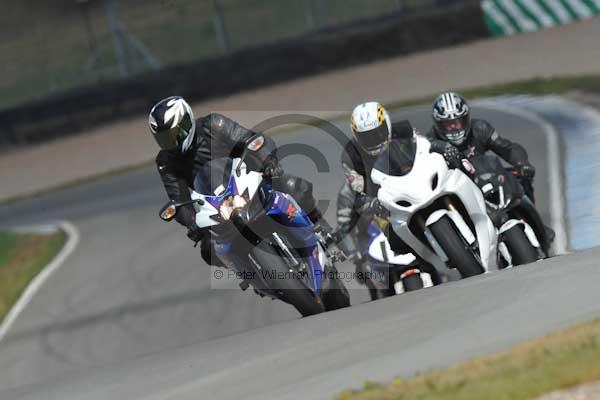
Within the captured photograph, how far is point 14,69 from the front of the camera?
22.0 meters

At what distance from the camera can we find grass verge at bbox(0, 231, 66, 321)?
12.0 m

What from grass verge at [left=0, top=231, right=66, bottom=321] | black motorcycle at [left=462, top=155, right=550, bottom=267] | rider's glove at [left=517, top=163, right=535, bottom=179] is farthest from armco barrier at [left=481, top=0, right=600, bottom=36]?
black motorcycle at [left=462, top=155, right=550, bottom=267]

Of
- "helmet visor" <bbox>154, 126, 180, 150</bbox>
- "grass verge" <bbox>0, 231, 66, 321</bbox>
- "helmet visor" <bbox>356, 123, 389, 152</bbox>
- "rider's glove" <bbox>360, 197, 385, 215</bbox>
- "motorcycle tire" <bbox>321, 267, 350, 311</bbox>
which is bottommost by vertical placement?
"grass verge" <bbox>0, 231, 66, 321</bbox>

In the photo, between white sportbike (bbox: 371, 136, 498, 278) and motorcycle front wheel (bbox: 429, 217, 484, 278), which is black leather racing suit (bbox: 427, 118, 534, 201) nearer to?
white sportbike (bbox: 371, 136, 498, 278)

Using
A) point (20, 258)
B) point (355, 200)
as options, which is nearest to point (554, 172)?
point (355, 200)

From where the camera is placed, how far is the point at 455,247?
709cm

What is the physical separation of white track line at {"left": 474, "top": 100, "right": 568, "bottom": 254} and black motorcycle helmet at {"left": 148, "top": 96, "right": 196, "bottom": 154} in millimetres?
3053

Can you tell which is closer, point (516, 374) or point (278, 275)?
point (516, 374)

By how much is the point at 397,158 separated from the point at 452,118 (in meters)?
1.21

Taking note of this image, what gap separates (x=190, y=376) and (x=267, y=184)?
197 cm

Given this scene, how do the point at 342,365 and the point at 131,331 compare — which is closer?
the point at 342,365

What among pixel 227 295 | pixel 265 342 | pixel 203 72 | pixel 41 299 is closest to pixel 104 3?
pixel 203 72

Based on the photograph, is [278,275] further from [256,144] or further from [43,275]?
[43,275]

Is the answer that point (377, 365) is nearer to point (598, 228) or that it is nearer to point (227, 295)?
point (598, 228)
